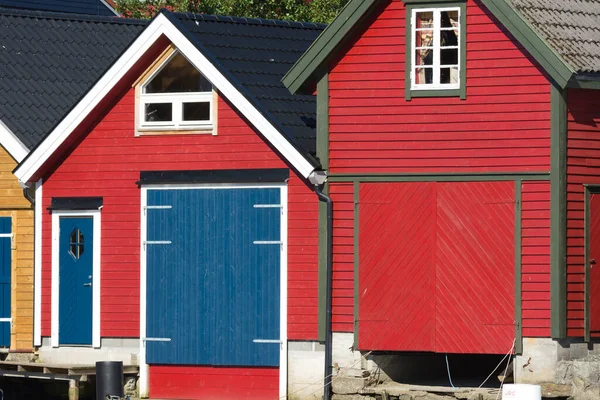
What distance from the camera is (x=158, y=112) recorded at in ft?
84.0

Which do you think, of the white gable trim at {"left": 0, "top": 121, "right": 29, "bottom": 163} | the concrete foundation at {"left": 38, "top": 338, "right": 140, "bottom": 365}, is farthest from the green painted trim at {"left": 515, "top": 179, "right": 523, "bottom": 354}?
the white gable trim at {"left": 0, "top": 121, "right": 29, "bottom": 163}

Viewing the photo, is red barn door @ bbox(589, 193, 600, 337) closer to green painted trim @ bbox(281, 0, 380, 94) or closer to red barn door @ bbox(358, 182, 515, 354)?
red barn door @ bbox(358, 182, 515, 354)

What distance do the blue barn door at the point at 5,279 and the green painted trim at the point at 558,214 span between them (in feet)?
30.5

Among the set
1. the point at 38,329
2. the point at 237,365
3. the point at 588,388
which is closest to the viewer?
the point at 588,388

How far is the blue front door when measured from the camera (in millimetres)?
25969

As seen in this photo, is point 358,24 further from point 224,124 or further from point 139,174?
point 139,174

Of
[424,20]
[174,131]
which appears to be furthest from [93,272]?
[424,20]

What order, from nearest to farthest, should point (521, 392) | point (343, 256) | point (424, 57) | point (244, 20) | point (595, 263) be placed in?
1. point (521, 392)
2. point (595, 263)
3. point (424, 57)
4. point (343, 256)
5. point (244, 20)

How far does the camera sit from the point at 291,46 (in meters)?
26.8

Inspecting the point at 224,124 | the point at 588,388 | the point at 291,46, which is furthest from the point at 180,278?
the point at 588,388

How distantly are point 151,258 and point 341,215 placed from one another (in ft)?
10.9

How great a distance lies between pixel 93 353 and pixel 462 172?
670cm

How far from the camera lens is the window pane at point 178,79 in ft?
82.6

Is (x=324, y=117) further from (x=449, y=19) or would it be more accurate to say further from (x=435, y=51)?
(x=449, y=19)
